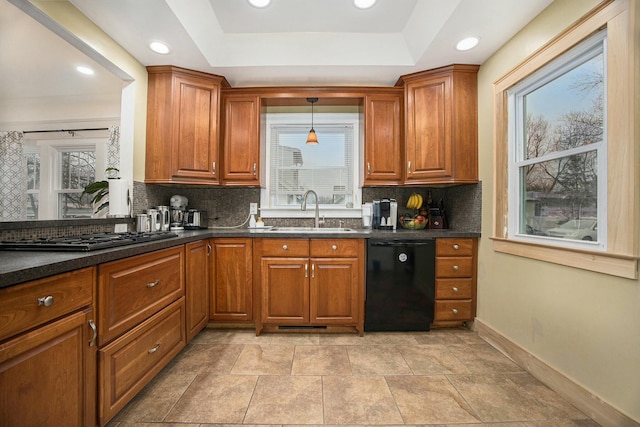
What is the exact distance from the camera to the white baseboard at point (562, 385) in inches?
50.7

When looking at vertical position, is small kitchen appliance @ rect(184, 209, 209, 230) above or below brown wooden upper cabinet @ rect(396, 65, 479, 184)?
below

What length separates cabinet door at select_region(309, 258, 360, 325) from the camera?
2271 mm

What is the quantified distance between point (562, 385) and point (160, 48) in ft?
12.1

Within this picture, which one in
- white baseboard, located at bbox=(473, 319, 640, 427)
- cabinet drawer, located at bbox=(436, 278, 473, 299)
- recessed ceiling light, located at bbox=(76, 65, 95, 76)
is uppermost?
recessed ceiling light, located at bbox=(76, 65, 95, 76)

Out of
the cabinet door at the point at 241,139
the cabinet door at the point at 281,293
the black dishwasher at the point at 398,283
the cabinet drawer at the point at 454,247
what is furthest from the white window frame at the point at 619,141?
the cabinet door at the point at 241,139

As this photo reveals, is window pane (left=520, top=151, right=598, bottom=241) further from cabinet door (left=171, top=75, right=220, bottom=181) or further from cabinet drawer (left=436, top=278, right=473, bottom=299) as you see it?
cabinet door (left=171, top=75, right=220, bottom=181)

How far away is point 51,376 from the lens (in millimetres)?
927

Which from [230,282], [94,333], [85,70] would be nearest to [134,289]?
[94,333]

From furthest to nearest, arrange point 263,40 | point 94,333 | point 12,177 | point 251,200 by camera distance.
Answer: point 251,200, point 263,40, point 12,177, point 94,333

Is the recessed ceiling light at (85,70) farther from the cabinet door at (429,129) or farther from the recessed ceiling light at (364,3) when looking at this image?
the cabinet door at (429,129)

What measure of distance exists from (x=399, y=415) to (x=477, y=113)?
247 centimetres

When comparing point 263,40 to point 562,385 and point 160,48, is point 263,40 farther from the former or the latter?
point 562,385

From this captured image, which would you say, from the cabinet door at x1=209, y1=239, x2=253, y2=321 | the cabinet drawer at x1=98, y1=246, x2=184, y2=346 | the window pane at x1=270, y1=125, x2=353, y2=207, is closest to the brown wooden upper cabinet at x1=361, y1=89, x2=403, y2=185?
the window pane at x1=270, y1=125, x2=353, y2=207

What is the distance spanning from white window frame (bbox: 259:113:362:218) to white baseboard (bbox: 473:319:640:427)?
1.69 metres
